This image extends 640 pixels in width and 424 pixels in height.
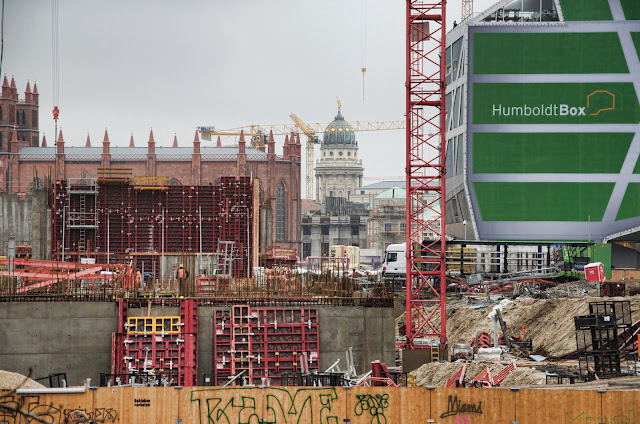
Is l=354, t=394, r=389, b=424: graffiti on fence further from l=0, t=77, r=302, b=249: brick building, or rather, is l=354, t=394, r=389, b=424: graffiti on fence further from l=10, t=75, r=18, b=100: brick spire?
l=10, t=75, r=18, b=100: brick spire

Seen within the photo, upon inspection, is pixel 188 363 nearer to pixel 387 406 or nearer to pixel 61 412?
pixel 61 412

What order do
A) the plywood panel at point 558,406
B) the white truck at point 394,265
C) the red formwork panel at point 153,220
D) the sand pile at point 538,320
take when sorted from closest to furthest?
the plywood panel at point 558,406, the sand pile at point 538,320, the red formwork panel at point 153,220, the white truck at point 394,265

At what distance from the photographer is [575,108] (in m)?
73.3

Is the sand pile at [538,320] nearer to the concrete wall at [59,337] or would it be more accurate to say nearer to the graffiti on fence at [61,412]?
the concrete wall at [59,337]

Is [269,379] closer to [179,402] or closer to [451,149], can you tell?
[179,402]

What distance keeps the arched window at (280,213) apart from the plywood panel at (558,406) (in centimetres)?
12005

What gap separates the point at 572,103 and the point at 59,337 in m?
45.7

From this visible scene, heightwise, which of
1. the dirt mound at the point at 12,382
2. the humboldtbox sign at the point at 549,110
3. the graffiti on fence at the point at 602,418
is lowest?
the graffiti on fence at the point at 602,418

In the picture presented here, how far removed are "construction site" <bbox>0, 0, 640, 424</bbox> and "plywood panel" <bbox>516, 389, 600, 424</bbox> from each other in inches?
2.0

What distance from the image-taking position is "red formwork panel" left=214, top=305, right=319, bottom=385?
130 ft

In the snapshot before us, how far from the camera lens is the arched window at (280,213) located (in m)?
146

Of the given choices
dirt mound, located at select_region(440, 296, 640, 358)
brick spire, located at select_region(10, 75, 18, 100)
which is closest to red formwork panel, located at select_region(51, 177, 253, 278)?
dirt mound, located at select_region(440, 296, 640, 358)

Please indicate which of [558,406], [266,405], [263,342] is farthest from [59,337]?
[558,406]

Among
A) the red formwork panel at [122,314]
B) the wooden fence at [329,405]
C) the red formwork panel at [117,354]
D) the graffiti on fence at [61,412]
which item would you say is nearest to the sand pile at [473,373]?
the wooden fence at [329,405]
